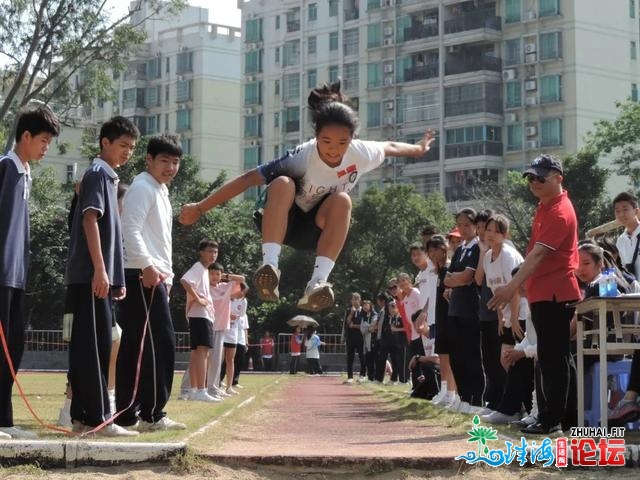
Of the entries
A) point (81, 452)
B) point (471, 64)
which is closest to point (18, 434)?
point (81, 452)

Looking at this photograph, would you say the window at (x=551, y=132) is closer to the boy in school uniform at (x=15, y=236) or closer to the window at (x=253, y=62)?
the window at (x=253, y=62)

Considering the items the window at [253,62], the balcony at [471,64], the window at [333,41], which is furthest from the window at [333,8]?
the balcony at [471,64]

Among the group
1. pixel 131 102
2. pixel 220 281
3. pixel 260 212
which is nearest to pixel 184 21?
pixel 131 102

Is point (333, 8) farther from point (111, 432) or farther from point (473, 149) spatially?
point (111, 432)

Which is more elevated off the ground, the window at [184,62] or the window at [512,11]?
the window at [184,62]

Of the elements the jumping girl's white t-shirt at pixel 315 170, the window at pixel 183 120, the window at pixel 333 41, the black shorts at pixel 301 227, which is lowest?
the black shorts at pixel 301 227

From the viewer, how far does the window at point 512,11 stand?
204 ft

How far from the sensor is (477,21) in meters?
62.8

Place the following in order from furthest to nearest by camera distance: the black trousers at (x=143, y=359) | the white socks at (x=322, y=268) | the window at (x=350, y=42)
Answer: the window at (x=350, y=42) → the black trousers at (x=143, y=359) → the white socks at (x=322, y=268)

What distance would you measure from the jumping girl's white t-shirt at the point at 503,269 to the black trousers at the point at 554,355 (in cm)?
174

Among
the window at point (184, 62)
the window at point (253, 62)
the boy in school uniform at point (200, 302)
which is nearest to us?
the boy in school uniform at point (200, 302)

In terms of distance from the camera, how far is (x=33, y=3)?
29.3 metres

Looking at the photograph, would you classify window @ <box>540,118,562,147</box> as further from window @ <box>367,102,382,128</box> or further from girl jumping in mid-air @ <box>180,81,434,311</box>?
girl jumping in mid-air @ <box>180,81,434,311</box>

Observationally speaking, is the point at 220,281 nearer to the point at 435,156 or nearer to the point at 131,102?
the point at 435,156
